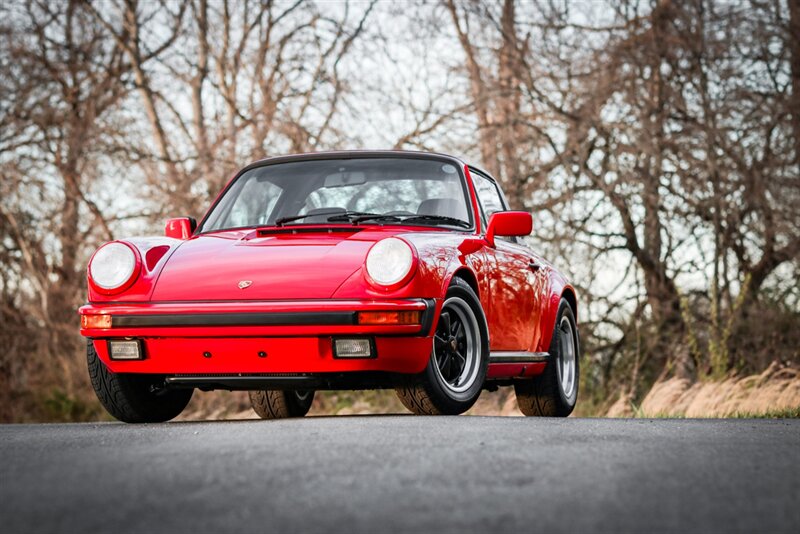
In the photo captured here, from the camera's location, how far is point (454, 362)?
20.4ft

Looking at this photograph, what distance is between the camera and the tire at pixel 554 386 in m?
7.66

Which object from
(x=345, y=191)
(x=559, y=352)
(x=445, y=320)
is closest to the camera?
(x=445, y=320)

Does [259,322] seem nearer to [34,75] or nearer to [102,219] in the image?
[102,219]

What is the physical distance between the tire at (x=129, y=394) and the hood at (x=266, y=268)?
2.03ft

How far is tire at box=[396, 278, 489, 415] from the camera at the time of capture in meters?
5.89

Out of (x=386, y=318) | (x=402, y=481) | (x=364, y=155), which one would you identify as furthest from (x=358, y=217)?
(x=402, y=481)

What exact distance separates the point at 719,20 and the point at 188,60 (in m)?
8.22

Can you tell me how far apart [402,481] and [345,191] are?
13.0 ft

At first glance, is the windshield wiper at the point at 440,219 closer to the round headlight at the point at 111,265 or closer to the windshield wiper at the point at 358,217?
the windshield wiper at the point at 358,217

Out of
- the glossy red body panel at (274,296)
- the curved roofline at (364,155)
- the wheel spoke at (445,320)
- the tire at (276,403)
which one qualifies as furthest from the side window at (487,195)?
the tire at (276,403)

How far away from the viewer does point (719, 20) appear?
1519 cm

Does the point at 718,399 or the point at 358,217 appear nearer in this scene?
the point at 358,217

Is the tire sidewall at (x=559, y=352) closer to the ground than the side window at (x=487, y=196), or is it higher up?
closer to the ground

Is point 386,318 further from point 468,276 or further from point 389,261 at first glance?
point 468,276
